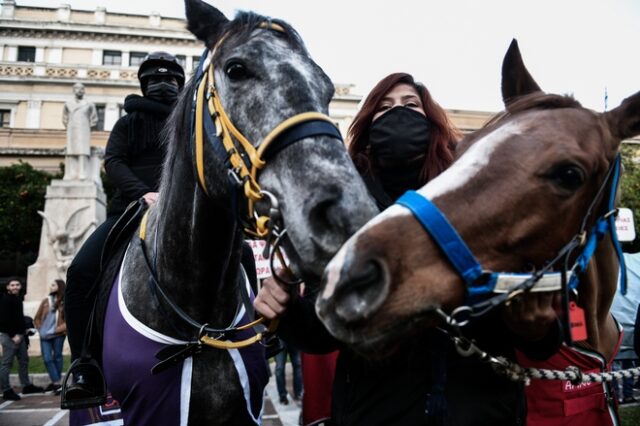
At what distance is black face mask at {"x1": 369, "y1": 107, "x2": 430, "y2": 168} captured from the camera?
242cm

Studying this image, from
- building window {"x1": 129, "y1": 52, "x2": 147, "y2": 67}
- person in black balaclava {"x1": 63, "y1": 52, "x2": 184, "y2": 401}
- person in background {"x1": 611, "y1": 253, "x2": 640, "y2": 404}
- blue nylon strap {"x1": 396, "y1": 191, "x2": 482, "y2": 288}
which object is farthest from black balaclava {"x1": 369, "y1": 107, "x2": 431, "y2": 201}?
building window {"x1": 129, "y1": 52, "x2": 147, "y2": 67}

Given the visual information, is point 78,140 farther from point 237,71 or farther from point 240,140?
point 240,140

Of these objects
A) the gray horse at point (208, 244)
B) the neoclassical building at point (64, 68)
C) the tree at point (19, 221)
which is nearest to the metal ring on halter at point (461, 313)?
the gray horse at point (208, 244)

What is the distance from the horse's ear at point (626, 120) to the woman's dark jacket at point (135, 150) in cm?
282

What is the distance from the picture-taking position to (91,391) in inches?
114

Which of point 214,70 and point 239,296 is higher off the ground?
point 214,70

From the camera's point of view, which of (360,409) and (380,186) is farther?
(380,186)

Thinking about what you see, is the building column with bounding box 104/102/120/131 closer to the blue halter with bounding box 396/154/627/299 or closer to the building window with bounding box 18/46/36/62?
the building window with bounding box 18/46/36/62

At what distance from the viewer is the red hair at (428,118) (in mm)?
2598

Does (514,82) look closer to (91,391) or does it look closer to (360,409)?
(360,409)

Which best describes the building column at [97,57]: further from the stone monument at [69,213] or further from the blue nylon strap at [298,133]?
the blue nylon strap at [298,133]

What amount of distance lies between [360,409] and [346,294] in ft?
2.82

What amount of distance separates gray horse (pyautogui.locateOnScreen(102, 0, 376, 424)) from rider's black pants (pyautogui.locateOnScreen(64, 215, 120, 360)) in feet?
1.20

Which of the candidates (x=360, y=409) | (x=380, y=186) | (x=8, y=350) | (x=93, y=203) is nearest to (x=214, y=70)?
(x=380, y=186)
